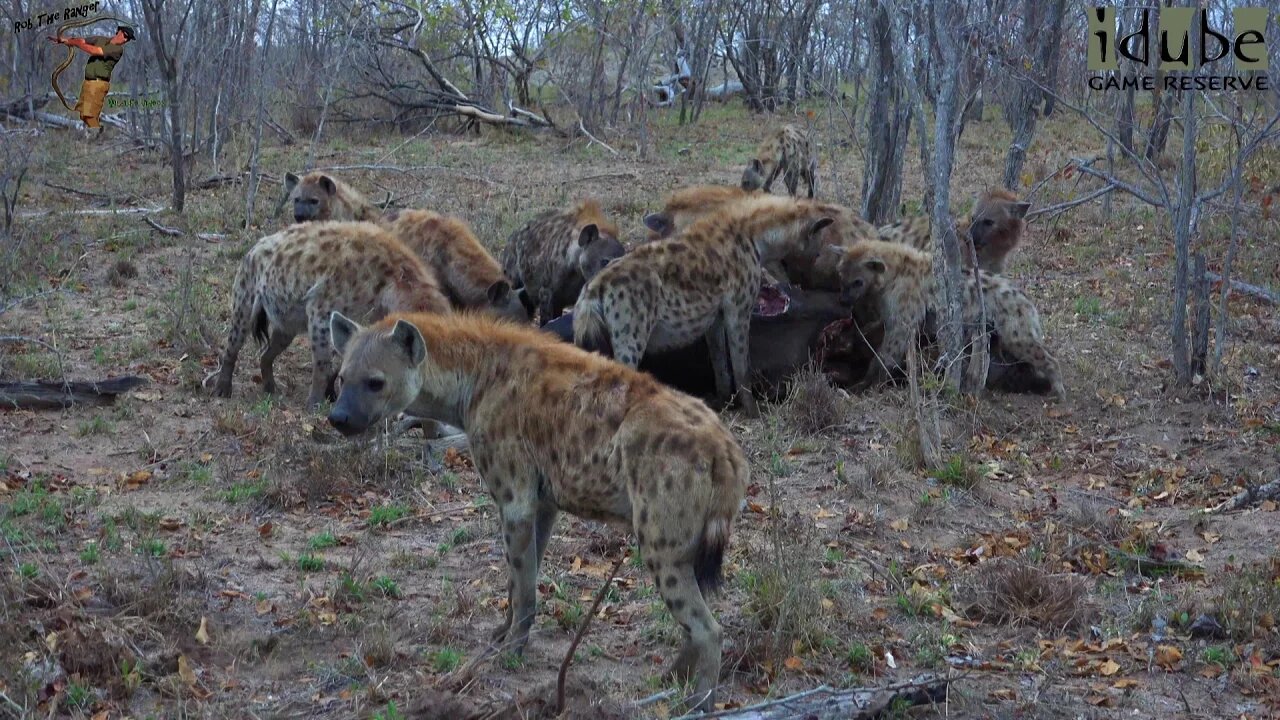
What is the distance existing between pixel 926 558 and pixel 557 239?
11.0 ft

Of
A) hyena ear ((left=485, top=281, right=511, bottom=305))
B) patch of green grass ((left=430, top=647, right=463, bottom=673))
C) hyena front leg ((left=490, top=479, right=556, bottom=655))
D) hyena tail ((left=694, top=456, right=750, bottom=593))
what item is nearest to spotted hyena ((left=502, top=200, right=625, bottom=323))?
hyena ear ((left=485, top=281, right=511, bottom=305))

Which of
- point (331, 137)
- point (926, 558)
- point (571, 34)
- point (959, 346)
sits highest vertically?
point (571, 34)

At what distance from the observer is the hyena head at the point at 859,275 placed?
6.23m

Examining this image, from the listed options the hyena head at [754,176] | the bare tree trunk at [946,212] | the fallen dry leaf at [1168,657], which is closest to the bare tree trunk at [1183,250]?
the bare tree trunk at [946,212]

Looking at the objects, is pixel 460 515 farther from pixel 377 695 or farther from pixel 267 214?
pixel 267 214

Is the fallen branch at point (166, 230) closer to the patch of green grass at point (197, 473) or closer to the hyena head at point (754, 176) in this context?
the patch of green grass at point (197, 473)

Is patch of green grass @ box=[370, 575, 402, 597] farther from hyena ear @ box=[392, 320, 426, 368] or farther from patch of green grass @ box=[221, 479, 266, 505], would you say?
patch of green grass @ box=[221, 479, 266, 505]

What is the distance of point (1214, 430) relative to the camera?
566 cm

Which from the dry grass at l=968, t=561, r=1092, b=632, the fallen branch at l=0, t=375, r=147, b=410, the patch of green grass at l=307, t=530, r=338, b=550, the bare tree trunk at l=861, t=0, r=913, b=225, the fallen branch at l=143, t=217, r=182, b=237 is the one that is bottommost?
the dry grass at l=968, t=561, r=1092, b=632

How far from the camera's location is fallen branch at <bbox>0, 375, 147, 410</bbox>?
5.63 meters

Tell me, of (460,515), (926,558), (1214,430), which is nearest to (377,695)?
(460,515)

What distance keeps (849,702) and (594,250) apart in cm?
398

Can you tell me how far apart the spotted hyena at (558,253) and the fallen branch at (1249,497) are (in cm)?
316

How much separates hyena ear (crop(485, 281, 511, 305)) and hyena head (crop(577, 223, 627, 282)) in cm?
61
